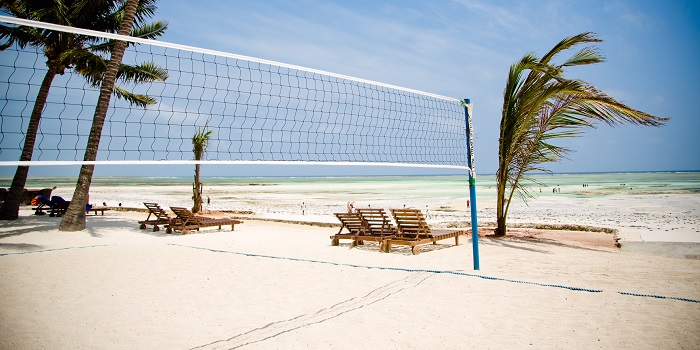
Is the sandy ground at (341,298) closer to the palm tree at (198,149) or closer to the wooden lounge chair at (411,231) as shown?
the wooden lounge chair at (411,231)

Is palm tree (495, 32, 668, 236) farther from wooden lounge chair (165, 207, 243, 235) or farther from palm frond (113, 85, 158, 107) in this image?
palm frond (113, 85, 158, 107)

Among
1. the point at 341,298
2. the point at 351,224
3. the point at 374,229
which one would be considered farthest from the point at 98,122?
the point at 341,298

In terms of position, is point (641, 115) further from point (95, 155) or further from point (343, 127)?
point (95, 155)

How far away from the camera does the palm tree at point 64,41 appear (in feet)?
37.0

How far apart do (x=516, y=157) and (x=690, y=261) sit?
12.7 feet

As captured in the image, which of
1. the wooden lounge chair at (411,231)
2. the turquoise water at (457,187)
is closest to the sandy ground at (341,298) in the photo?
the wooden lounge chair at (411,231)

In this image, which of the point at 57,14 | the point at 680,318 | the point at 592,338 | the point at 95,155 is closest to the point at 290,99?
the point at 592,338

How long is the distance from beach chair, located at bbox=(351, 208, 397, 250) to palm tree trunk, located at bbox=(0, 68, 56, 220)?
34.0 ft

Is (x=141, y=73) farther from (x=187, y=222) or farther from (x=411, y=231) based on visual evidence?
(x=411, y=231)

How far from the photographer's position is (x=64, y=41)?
1175 cm

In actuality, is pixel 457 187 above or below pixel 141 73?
below

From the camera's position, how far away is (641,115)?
7.90 metres

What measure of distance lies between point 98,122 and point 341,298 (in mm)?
8842

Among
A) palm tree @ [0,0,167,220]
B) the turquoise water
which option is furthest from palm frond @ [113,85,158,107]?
the turquoise water
